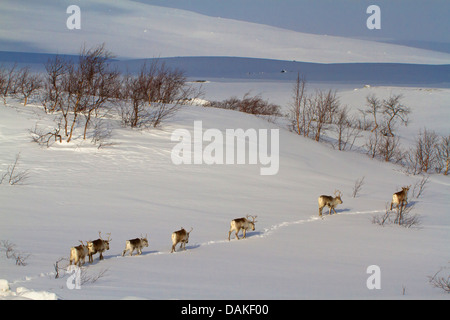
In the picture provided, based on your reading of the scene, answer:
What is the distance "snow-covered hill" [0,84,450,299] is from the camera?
7535 millimetres

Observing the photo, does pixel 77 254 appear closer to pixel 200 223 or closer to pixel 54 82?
pixel 200 223

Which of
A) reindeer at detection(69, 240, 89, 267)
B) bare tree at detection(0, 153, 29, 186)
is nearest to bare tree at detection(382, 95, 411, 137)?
bare tree at detection(0, 153, 29, 186)

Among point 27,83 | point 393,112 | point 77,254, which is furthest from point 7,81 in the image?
point 393,112

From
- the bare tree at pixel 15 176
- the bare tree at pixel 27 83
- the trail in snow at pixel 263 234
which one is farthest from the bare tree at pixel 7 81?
the trail in snow at pixel 263 234

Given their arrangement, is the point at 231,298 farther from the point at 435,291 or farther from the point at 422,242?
the point at 422,242
